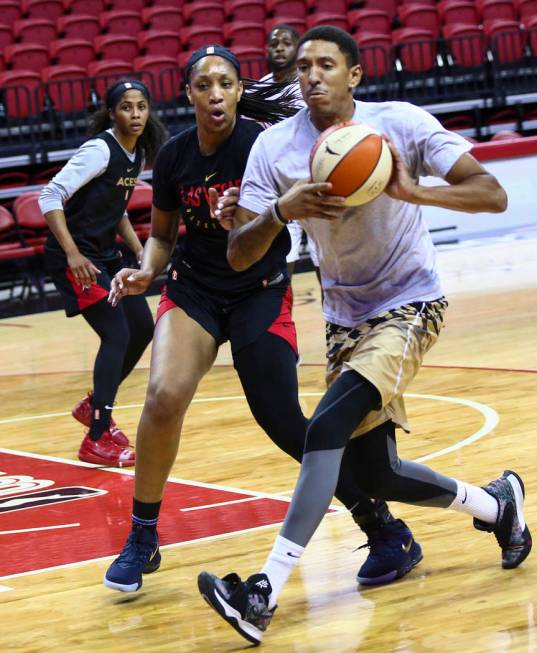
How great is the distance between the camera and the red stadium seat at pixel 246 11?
17781 millimetres

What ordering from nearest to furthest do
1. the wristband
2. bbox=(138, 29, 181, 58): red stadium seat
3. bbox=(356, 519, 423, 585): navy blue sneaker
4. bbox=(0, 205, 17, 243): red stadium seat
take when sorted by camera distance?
the wristband < bbox=(356, 519, 423, 585): navy blue sneaker < bbox=(0, 205, 17, 243): red stadium seat < bbox=(138, 29, 181, 58): red stadium seat

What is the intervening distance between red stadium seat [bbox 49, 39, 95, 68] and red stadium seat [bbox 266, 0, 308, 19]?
2.96 m

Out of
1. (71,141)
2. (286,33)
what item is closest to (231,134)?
(286,33)

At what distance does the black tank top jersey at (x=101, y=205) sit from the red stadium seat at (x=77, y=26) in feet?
35.2

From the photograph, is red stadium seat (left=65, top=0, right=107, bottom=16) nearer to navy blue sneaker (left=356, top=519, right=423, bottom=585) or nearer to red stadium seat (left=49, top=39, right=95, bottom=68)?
red stadium seat (left=49, top=39, right=95, bottom=68)

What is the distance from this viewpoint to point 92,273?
6438 mm

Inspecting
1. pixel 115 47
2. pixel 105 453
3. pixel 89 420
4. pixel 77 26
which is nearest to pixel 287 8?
pixel 115 47

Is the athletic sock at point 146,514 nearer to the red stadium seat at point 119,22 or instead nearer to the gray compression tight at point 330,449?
the gray compression tight at point 330,449

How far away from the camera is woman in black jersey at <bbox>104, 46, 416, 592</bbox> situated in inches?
170

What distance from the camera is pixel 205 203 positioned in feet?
14.9

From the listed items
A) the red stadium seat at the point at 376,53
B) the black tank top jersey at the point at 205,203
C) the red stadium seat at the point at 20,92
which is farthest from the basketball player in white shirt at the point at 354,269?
the red stadium seat at the point at 376,53

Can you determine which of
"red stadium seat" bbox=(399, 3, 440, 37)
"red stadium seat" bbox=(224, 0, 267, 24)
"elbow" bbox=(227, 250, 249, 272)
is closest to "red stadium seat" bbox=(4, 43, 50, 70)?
"red stadium seat" bbox=(224, 0, 267, 24)

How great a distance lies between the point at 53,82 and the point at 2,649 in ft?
39.6

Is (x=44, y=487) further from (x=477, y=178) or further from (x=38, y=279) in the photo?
(x=38, y=279)
